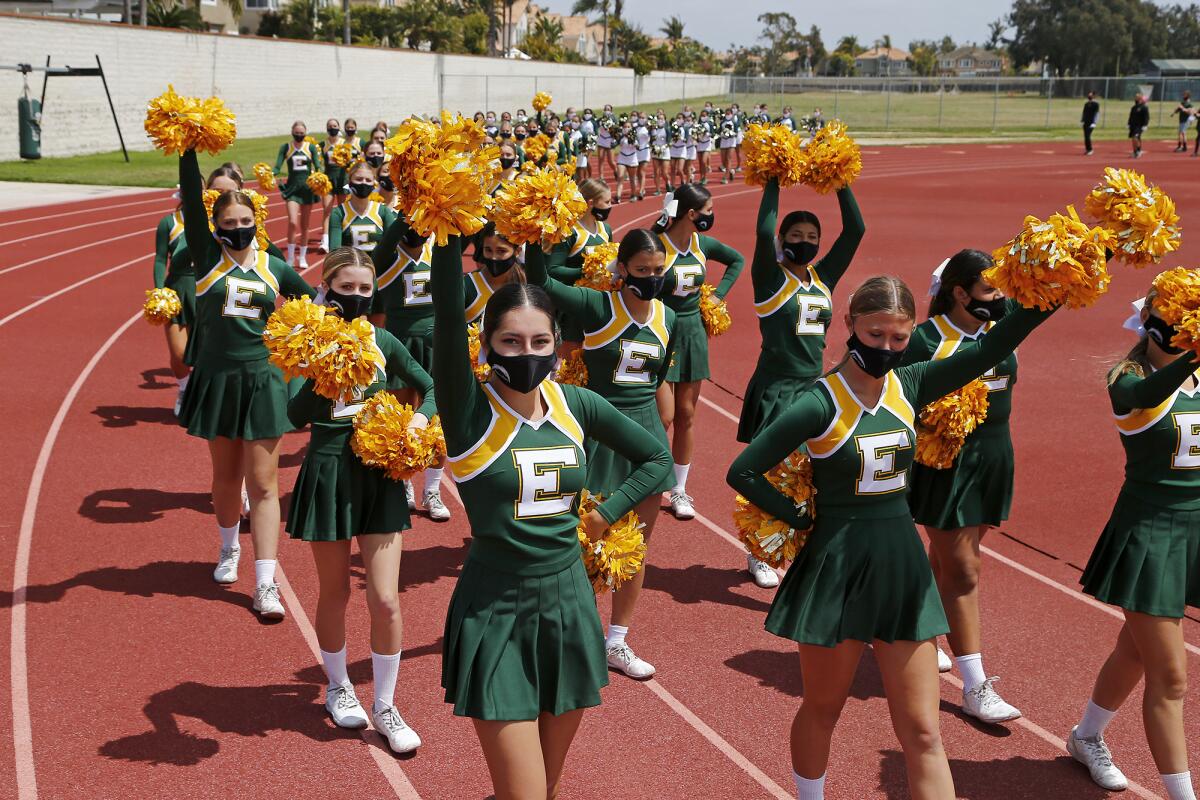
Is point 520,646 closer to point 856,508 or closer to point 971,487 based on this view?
point 856,508

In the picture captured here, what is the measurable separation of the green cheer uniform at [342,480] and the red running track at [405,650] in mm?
929

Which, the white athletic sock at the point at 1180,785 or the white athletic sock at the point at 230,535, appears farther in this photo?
the white athletic sock at the point at 230,535

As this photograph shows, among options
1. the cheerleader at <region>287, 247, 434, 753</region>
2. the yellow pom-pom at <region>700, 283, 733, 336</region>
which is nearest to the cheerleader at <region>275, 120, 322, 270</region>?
the yellow pom-pom at <region>700, 283, 733, 336</region>

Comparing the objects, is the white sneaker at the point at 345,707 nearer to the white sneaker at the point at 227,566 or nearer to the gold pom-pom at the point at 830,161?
the white sneaker at the point at 227,566

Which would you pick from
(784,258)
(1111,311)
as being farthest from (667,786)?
(1111,311)

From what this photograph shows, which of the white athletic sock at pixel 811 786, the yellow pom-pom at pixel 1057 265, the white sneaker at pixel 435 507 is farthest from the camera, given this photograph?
the white sneaker at pixel 435 507

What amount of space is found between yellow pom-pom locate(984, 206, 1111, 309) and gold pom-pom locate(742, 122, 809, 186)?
3.01 metres

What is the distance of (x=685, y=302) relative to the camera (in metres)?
7.23

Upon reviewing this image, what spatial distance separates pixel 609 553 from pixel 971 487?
6.61 feet

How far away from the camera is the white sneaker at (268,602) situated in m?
5.91

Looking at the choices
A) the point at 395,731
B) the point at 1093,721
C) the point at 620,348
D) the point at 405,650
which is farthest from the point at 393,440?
the point at 1093,721

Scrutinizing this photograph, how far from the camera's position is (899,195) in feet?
91.5

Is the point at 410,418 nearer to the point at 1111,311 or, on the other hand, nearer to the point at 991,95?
the point at 1111,311

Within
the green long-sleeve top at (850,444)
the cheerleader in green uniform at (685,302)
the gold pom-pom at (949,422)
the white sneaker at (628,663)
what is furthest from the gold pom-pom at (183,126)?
the gold pom-pom at (949,422)
